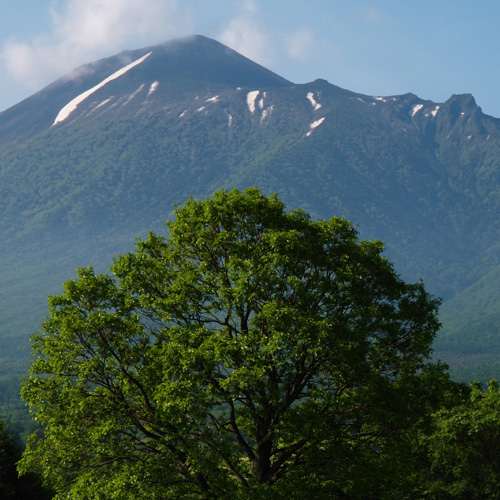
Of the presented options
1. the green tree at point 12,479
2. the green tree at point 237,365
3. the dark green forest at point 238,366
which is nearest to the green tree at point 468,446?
the dark green forest at point 238,366

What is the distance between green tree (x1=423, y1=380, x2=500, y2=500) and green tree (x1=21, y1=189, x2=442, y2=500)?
14216mm

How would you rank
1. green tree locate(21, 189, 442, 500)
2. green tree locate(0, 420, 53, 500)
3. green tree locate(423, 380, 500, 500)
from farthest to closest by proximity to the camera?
green tree locate(0, 420, 53, 500) → green tree locate(423, 380, 500, 500) → green tree locate(21, 189, 442, 500)

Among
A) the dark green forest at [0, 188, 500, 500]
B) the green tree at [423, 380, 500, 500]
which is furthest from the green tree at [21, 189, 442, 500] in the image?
the green tree at [423, 380, 500, 500]

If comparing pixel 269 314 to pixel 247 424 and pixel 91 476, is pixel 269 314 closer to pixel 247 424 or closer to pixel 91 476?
pixel 247 424

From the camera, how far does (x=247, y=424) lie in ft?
81.8

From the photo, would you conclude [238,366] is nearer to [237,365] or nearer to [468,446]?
[237,365]

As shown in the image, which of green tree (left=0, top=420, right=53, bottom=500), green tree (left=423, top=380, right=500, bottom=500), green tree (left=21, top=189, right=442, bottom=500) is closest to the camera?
green tree (left=21, top=189, right=442, bottom=500)

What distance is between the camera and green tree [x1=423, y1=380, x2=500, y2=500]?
35656 mm

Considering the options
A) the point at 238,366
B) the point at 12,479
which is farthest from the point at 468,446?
the point at 12,479

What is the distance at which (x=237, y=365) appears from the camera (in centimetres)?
2114

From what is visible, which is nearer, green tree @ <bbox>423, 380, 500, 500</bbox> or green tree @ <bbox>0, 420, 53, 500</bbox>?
green tree @ <bbox>423, 380, 500, 500</bbox>

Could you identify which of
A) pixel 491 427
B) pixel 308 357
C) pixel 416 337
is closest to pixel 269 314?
pixel 308 357

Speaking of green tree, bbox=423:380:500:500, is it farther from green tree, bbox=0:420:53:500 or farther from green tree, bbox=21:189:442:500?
green tree, bbox=0:420:53:500

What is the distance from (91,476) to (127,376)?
3478 millimetres
